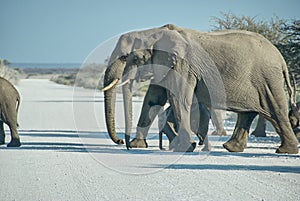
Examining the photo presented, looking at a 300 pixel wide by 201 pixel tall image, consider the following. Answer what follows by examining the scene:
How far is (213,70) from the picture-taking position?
46.1ft

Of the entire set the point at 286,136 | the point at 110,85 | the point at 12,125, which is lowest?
the point at 12,125

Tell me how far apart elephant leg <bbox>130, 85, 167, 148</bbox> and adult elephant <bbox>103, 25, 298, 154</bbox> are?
48 centimetres

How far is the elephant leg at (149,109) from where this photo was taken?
14.6 metres

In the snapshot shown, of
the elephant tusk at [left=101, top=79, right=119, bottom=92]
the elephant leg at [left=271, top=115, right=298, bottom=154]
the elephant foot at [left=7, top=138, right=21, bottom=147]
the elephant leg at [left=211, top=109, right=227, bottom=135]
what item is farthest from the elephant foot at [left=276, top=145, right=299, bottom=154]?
the elephant foot at [left=7, top=138, right=21, bottom=147]

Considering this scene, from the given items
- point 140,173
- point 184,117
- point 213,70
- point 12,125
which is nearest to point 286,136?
point 213,70

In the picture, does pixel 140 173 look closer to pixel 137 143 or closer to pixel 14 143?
pixel 137 143

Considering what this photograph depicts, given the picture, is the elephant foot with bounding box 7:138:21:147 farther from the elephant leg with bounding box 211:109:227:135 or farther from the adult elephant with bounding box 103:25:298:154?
the elephant leg with bounding box 211:109:227:135

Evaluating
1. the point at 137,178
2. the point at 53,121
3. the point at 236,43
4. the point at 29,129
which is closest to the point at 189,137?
the point at 236,43

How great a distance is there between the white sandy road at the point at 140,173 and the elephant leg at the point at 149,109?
0.38 meters

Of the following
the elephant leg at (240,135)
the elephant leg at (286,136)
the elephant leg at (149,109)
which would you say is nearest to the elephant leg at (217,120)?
the elephant leg at (240,135)

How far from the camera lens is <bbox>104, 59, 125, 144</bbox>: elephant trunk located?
13016mm

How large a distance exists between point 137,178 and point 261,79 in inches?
186

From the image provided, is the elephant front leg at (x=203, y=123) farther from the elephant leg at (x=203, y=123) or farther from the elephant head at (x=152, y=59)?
the elephant head at (x=152, y=59)

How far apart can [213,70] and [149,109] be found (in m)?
1.81
